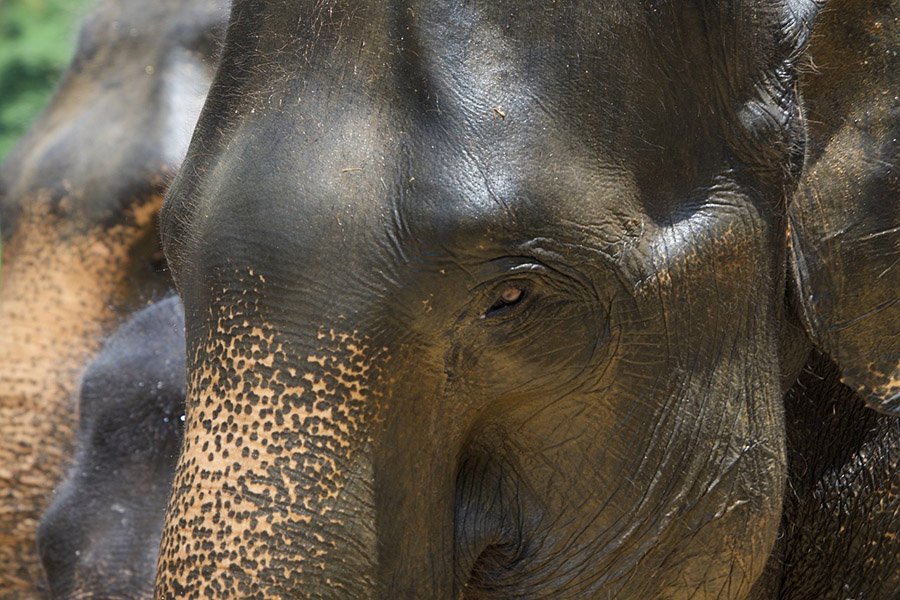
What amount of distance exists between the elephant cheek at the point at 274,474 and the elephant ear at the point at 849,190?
60 cm

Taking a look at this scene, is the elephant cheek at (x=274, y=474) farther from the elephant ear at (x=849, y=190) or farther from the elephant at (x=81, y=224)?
the elephant at (x=81, y=224)

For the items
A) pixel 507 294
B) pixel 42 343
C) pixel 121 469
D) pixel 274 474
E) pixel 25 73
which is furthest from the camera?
pixel 25 73

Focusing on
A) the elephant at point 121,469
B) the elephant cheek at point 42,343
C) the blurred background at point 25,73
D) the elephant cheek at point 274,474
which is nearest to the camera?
the elephant cheek at point 274,474

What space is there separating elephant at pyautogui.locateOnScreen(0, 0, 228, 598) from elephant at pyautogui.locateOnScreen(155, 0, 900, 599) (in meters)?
1.55

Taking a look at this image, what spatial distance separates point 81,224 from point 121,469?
2.35ft

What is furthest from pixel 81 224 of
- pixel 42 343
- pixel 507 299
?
pixel 507 299

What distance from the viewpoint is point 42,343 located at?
11.0ft

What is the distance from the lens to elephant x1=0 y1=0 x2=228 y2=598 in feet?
10.7

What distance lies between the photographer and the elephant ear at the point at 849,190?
6.33 ft

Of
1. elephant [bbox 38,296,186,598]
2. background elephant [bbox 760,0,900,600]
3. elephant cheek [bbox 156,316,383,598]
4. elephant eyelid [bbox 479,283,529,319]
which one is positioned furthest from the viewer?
elephant [bbox 38,296,186,598]

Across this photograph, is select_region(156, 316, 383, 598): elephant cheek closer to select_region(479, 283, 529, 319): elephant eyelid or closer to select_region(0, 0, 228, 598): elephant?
select_region(479, 283, 529, 319): elephant eyelid

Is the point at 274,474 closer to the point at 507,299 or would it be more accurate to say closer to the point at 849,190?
the point at 507,299

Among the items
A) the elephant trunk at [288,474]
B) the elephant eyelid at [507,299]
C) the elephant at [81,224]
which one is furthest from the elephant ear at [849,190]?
the elephant at [81,224]

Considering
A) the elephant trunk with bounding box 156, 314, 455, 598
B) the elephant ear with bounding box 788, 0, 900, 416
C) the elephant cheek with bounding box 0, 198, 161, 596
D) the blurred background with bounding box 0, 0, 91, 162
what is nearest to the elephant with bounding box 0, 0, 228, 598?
the elephant cheek with bounding box 0, 198, 161, 596
